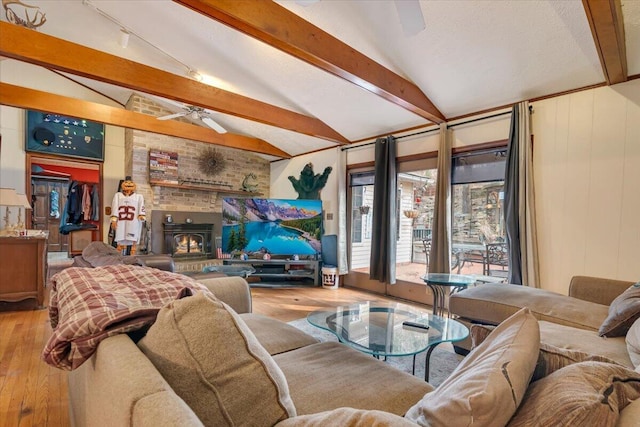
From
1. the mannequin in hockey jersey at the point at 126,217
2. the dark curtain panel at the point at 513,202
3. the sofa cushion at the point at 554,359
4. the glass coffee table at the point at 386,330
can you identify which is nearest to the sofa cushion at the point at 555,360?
the sofa cushion at the point at 554,359

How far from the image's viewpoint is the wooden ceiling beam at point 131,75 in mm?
2676

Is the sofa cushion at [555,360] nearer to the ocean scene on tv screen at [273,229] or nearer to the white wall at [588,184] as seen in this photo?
the white wall at [588,184]

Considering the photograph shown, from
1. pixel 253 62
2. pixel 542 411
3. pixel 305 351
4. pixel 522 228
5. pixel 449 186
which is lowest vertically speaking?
pixel 305 351

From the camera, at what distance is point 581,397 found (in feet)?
1.87

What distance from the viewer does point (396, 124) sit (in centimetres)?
434

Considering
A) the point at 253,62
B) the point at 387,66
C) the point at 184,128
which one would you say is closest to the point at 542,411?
the point at 387,66

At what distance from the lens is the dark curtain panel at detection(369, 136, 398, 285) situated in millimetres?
4344

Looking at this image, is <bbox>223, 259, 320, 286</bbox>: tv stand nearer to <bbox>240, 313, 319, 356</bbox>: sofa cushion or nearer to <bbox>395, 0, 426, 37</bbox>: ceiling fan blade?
<bbox>240, 313, 319, 356</bbox>: sofa cushion

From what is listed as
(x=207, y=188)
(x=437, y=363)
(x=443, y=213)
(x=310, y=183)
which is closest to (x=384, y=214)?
(x=443, y=213)

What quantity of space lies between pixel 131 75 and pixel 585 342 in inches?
165

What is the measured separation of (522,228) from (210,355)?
3.30 m

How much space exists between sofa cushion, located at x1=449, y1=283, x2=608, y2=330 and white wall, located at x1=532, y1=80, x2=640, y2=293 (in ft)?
2.42

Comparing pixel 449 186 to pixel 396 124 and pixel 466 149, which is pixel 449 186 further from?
pixel 396 124

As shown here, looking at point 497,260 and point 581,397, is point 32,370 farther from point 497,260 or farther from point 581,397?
point 497,260
